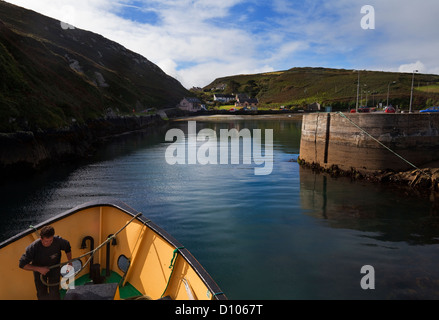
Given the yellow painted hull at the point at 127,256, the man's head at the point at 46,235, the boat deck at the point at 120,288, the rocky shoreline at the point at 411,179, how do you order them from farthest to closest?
the rocky shoreline at the point at 411,179 < the boat deck at the point at 120,288 < the yellow painted hull at the point at 127,256 < the man's head at the point at 46,235

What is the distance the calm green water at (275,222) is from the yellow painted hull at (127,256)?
10.3 feet

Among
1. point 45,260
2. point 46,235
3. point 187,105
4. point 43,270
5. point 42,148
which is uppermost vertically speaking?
point 187,105

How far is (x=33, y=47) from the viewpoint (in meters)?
60.4

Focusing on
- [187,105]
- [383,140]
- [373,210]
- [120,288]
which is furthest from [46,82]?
[187,105]

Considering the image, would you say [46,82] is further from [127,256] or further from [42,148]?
[127,256]

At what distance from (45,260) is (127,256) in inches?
98.1

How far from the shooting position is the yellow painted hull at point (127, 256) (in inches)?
295

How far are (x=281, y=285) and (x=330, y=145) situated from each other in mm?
17983

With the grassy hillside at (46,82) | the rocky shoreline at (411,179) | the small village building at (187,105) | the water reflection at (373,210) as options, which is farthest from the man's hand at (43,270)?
the small village building at (187,105)

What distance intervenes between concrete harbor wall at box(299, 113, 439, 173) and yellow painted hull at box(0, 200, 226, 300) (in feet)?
64.1

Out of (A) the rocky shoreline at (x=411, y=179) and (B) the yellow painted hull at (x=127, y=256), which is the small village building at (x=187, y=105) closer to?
(A) the rocky shoreline at (x=411, y=179)

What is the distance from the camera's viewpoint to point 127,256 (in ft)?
30.5

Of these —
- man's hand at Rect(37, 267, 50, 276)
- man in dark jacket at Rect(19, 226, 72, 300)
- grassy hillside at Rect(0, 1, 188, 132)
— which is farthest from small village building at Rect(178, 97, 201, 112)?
man's hand at Rect(37, 267, 50, 276)
